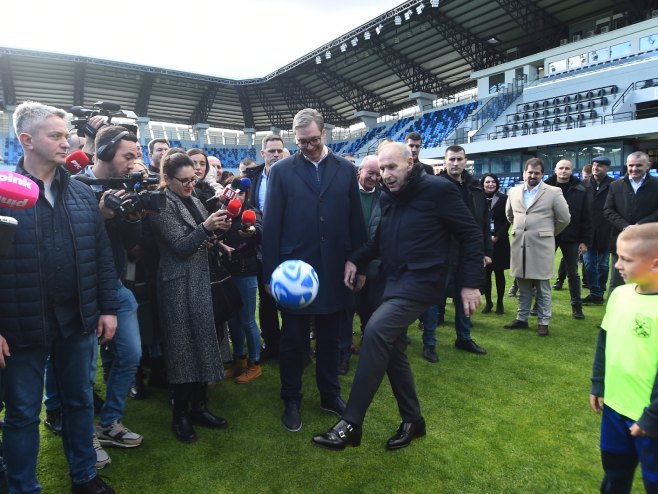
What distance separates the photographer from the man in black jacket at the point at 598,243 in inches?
242

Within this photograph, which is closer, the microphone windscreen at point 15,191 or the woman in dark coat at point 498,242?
the microphone windscreen at point 15,191

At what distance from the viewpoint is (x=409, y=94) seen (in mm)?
33688

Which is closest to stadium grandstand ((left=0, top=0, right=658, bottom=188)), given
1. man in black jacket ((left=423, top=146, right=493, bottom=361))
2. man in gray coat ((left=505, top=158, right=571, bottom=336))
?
man in gray coat ((left=505, top=158, right=571, bottom=336))

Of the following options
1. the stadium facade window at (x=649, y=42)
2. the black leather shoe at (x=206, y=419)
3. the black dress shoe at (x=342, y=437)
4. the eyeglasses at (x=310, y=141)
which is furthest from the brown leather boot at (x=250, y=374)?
the stadium facade window at (x=649, y=42)

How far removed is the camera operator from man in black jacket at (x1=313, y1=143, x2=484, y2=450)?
121 centimetres

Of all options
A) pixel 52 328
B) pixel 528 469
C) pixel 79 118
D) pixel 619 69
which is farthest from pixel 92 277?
pixel 619 69

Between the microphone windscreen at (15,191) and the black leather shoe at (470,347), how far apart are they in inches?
152

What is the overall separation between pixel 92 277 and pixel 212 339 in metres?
0.84

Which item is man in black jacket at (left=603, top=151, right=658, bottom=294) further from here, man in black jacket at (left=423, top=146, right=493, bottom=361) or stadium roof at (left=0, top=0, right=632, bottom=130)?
stadium roof at (left=0, top=0, right=632, bottom=130)

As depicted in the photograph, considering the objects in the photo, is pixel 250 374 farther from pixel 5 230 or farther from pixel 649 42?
pixel 649 42

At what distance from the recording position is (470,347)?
429 centimetres

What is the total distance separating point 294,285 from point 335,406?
3.40ft

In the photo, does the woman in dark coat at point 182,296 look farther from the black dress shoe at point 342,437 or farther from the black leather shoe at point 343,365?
the black leather shoe at point 343,365

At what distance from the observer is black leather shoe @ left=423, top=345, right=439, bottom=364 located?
4.05 meters
